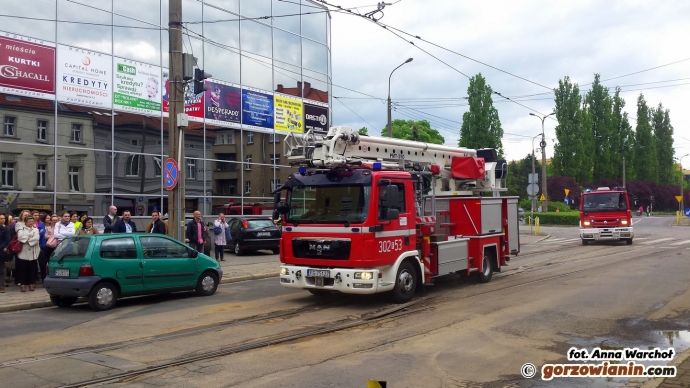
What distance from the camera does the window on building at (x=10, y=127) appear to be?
18.5 metres

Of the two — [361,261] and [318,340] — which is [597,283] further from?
[318,340]

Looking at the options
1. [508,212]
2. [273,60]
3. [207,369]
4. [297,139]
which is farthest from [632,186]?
[207,369]

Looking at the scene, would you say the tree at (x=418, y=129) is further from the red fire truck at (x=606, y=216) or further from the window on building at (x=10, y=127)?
the window on building at (x=10, y=127)

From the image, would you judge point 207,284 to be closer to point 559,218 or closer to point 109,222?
point 109,222

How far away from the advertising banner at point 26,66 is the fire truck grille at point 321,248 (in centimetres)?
1279

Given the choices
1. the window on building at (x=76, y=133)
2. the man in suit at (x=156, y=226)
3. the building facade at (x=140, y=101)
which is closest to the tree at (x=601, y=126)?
the building facade at (x=140, y=101)

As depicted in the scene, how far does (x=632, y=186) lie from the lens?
3142 inches

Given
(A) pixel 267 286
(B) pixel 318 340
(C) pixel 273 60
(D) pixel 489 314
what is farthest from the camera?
(C) pixel 273 60

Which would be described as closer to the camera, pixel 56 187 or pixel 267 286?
pixel 267 286

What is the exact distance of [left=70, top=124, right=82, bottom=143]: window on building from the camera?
20.4m

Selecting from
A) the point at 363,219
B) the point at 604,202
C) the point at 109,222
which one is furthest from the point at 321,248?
the point at 604,202

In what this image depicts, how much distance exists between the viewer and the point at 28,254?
13188 millimetres

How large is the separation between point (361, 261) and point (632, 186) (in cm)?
7918

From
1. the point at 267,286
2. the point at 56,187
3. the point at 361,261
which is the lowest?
the point at 267,286
